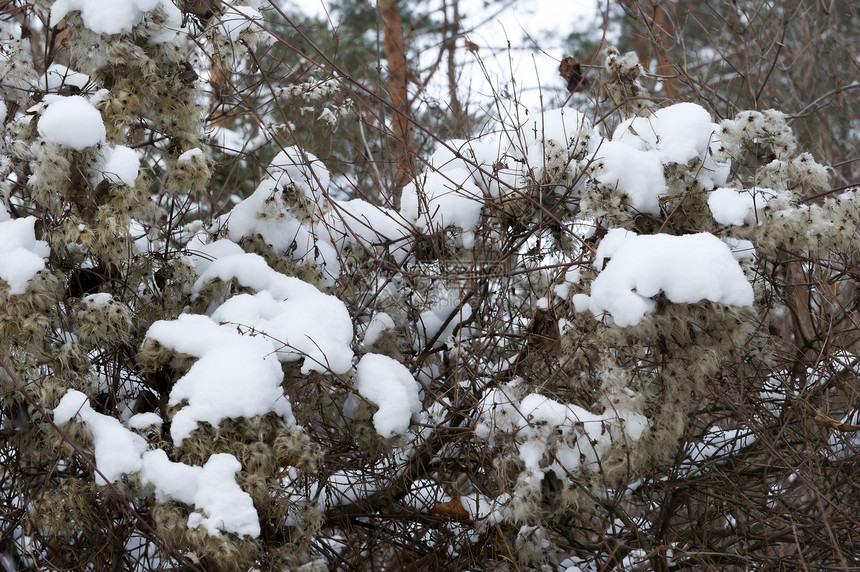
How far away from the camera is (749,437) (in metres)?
3.61

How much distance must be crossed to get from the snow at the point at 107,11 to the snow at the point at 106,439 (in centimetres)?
134

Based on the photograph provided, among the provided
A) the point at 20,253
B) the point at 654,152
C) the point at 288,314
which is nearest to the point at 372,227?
the point at 288,314

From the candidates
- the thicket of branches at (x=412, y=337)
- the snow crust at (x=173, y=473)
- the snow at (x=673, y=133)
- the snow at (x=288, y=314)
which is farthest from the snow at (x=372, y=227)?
the snow crust at (x=173, y=473)

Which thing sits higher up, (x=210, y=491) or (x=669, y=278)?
(x=669, y=278)

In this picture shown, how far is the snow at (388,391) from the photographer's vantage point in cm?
284

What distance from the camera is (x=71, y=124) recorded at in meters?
→ 2.64

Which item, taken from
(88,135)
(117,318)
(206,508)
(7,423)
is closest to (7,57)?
(88,135)

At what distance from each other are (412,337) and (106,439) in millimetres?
1534

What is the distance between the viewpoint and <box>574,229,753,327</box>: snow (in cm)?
237

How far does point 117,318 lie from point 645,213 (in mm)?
2012

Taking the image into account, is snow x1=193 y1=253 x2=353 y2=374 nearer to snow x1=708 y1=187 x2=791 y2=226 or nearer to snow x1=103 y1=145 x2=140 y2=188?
snow x1=103 y1=145 x2=140 y2=188

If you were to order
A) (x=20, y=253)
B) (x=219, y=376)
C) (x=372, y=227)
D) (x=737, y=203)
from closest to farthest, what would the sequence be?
(x=219, y=376) → (x=20, y=253) → (x=737, y=203) → (x=372, y=227)

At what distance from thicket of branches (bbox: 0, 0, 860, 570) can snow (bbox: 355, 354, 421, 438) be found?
0.01 metres

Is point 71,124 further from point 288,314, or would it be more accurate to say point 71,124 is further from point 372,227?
point 372,227
